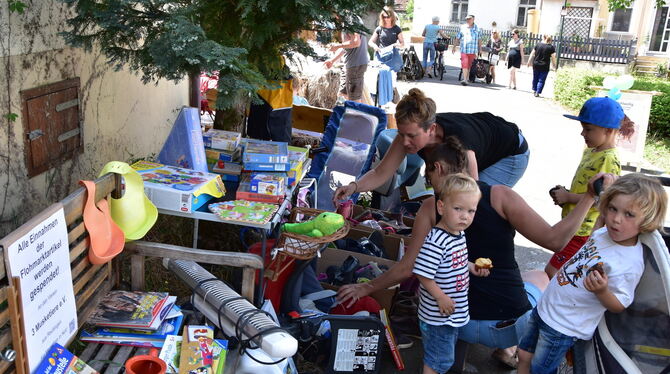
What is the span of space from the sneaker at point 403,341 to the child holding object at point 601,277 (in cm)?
95

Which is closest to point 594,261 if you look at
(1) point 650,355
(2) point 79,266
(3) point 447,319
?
(1) point 650,355

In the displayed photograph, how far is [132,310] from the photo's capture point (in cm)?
290

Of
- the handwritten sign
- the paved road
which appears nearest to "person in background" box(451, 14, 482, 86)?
the paved road

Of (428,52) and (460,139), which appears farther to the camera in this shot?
(428,52)

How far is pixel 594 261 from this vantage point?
275cm

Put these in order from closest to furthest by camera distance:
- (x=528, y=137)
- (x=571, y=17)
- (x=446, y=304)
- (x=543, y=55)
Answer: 1. (x=446, y=304)
2. (x=528, y=137)
3. (x=543, y=55)
4. (x=571, y=17)

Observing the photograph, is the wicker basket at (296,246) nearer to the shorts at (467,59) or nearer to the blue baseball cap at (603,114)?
the blue baseball cap at (603,114)

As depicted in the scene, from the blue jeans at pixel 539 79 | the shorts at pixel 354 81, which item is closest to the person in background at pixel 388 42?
the shorts at pixel 354 81

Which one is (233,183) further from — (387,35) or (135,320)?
(387,35)

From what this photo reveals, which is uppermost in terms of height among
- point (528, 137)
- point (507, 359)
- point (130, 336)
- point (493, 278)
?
point (493, 278)

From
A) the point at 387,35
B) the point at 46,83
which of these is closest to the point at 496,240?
the point at 46,83

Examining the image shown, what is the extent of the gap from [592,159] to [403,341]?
5.43ft

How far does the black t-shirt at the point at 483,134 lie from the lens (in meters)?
3.76

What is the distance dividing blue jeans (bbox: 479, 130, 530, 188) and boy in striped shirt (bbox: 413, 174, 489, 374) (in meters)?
1.15
